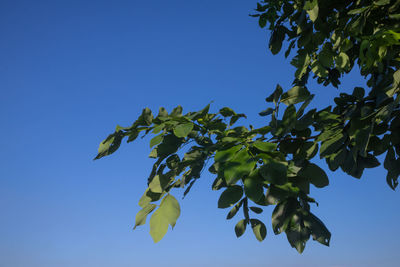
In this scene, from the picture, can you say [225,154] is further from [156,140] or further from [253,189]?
[156,140]

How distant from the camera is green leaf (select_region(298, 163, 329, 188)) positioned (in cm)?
174

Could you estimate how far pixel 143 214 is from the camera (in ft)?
5.30

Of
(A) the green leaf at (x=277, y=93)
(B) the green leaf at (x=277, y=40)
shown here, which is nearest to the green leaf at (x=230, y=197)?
(A) the green leaf at (x=277, y=93)

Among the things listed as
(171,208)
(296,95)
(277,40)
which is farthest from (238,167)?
(277,40)

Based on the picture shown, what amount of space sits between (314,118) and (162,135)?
3.35 ft

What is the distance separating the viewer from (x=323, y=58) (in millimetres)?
2936

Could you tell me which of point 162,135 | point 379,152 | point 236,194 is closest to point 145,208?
point 162,135

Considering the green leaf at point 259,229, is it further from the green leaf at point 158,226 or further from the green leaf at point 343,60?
the green leaf at point 343,60

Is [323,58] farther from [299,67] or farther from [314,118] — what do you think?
[314,118]

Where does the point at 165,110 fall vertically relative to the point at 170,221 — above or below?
above

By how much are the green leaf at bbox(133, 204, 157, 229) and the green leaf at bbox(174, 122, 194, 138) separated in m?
0.45

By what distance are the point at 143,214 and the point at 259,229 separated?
0.83m

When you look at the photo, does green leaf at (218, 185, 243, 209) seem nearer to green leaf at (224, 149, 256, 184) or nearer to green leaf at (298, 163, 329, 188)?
green leaf at (224, 149, 256, 184)

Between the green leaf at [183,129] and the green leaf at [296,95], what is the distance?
2.24 ft
